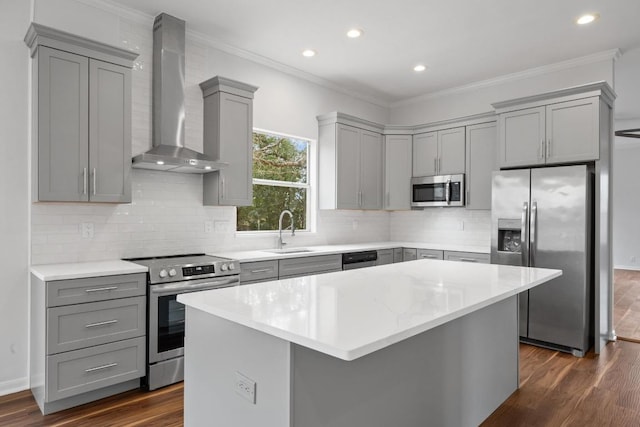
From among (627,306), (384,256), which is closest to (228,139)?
(384,256)

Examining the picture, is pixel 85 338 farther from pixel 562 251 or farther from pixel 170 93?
pixel 562 251

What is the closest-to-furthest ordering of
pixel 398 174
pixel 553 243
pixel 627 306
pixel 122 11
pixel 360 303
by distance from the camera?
pixel 360 303, pixel 122 11, pixel 553 243, pixel 398 174, pixel 627 306

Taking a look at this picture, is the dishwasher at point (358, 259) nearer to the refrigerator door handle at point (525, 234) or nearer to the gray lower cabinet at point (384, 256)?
the gray lower cabinet at point (384, 256)

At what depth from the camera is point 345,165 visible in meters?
5.09

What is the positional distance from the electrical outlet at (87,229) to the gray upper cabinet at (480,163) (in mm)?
4051

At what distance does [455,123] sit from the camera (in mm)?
5137

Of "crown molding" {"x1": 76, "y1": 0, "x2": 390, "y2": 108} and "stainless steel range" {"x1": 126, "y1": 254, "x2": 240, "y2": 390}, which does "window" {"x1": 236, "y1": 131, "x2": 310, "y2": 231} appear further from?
"stainless steel range" {"x1": 126, "y1": 254, "x2": 240, "y2": 390}

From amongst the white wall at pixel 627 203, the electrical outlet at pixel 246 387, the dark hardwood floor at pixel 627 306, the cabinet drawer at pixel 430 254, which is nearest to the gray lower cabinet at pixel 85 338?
the electrical outlet at pixel 246 387

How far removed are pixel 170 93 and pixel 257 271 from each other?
174cm

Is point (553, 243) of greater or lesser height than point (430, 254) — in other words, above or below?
above

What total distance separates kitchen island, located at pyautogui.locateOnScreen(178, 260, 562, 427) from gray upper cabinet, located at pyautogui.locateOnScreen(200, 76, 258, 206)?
176cm

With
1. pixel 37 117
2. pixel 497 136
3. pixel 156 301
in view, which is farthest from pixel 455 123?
pixel 37 117

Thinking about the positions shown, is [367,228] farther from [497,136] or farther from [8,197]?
[8,197]

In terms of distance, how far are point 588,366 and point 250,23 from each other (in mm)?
4235
